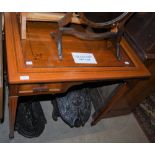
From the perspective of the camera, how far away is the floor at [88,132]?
5.31 feet

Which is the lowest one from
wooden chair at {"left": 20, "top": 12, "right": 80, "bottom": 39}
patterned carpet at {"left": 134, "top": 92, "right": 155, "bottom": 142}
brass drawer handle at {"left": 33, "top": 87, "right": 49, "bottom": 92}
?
patterned carpet at {"left": 134, "top": 92, "right": 155, "bottom": 142}

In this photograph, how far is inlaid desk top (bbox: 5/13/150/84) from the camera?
1054mm

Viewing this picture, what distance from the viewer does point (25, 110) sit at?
1.64m

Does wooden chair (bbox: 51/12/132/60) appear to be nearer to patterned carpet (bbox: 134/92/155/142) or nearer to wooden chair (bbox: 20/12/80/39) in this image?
wooden chair (bbox: 20/12/80/39)

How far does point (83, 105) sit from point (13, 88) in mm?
850

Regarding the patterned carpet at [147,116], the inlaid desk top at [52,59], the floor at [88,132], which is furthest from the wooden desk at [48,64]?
the patterned carpet at [147,116]

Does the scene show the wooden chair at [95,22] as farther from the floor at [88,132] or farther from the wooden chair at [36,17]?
the floor at [88,132]

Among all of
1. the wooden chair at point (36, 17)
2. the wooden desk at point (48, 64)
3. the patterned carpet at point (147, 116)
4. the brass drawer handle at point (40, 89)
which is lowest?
the patterned carpet at point (147, 116)

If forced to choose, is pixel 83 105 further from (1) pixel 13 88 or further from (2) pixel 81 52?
(1) pixel 13 88

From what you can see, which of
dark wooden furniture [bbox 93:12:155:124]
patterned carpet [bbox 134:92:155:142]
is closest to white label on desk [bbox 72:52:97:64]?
dark wooden furniture [bbox 93:12:155:124]

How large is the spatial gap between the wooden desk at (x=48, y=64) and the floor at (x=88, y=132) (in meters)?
0.31

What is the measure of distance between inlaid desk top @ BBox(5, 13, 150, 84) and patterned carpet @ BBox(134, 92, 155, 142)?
885mm

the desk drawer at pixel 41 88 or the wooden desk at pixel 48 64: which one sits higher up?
the wooden desk at pixel 48 64

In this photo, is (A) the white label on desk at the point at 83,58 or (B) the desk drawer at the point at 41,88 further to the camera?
(A) the white label on desk at the point at 83,58
